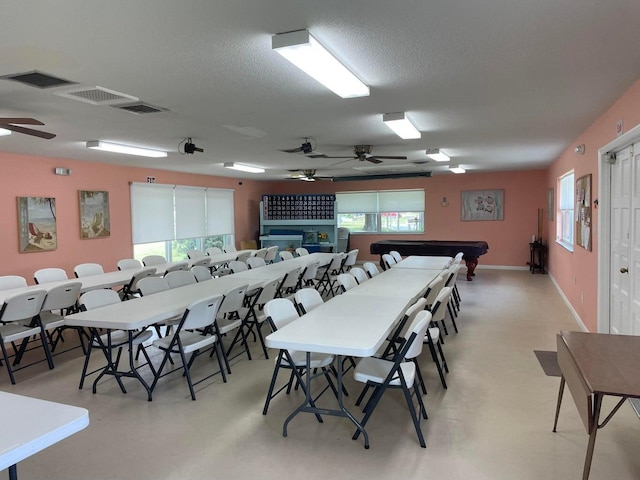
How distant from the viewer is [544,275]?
932cm

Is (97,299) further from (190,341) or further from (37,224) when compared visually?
(37,224)

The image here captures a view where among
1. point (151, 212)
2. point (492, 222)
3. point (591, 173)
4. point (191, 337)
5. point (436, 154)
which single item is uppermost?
point (436, 154)

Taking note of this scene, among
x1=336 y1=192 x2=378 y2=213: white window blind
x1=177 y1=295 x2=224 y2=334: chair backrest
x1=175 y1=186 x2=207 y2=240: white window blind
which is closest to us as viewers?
x1=177 y1=295 x2=224 y2=334: chair backrest

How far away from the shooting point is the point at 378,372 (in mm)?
2783

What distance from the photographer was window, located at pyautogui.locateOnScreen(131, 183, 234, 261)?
8.15 m

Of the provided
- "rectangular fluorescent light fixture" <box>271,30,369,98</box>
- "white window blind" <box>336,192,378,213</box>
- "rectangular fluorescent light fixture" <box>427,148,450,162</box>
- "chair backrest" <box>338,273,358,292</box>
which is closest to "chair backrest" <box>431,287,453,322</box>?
"chair backrest" <box>338,273,358,292</box>

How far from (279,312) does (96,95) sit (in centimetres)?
220

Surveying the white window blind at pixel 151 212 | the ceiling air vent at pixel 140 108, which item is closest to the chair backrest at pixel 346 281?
the ceiling air vent at pixel 140 108

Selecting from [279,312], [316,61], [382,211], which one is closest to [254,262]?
[279,312]

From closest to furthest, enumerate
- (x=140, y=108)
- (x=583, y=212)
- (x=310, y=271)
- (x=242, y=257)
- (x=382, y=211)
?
1. (x=140, y=108)
2. (x=583, y=212)
3. (x=310, y=271)
4. (x=242, y=257)
5. (x=382, y=211)

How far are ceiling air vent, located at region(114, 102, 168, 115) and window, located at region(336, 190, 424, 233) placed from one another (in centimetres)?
863

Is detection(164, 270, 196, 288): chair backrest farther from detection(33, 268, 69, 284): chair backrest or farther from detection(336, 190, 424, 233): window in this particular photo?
detection(336, 190, 424, 233): window

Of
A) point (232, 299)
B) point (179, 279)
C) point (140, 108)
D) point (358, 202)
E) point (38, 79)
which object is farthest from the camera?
point (358, 202)

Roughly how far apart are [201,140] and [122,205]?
3264mm
